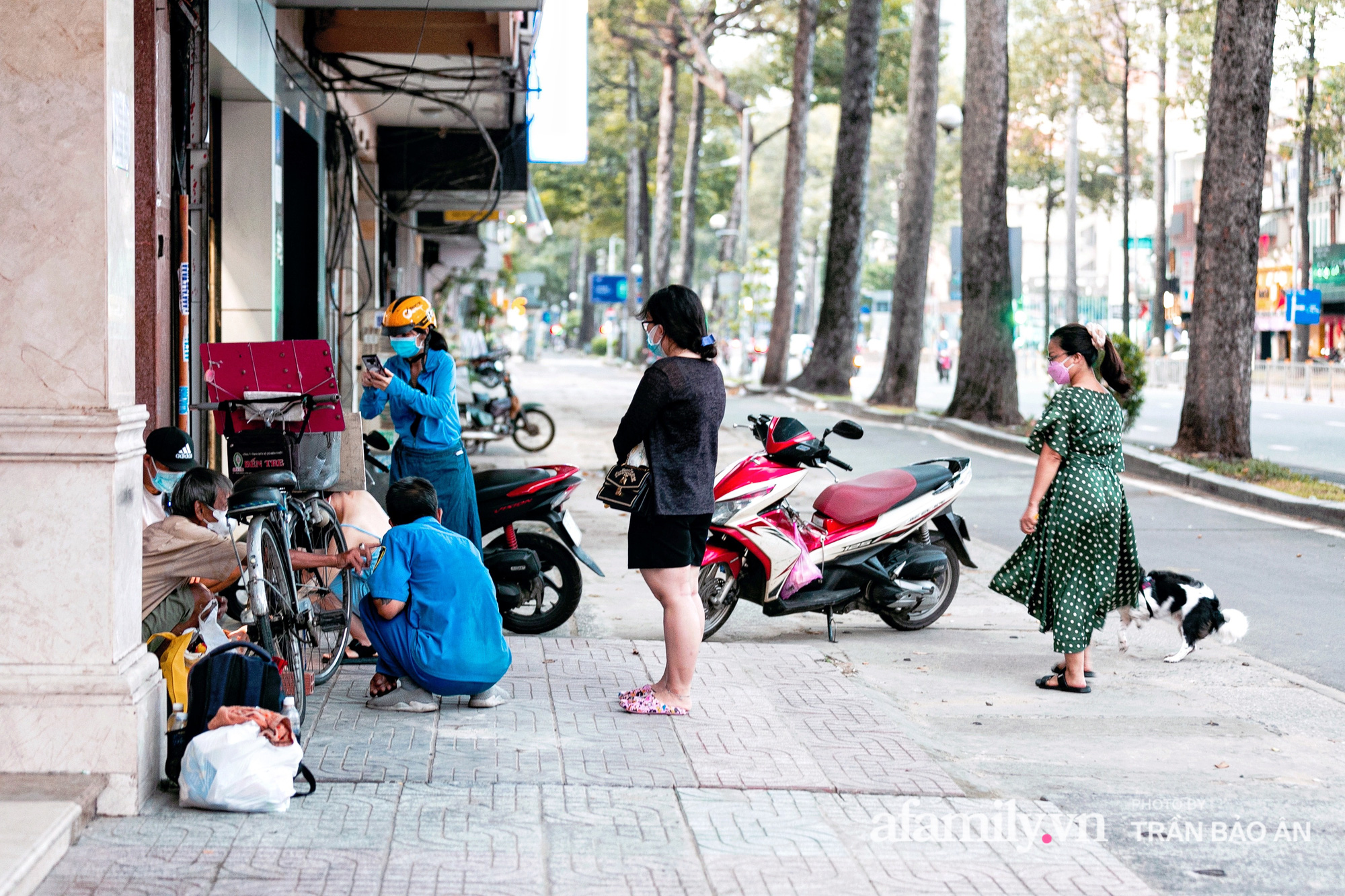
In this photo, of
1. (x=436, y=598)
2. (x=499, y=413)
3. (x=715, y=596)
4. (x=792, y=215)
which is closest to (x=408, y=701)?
(x=436, y=598)

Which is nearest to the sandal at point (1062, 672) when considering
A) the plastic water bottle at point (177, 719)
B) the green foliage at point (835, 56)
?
the plastic water bottle at point (177, 719)

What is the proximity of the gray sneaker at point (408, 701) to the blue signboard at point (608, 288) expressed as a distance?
53.7m

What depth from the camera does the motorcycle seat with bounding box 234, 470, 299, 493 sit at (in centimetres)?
546

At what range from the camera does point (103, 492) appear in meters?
4.39

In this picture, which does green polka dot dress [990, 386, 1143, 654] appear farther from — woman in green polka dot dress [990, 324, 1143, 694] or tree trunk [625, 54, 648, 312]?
tree trunk [625, 54, 648, 312]

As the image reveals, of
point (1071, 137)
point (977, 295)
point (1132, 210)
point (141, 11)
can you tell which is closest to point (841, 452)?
point (977, 295)

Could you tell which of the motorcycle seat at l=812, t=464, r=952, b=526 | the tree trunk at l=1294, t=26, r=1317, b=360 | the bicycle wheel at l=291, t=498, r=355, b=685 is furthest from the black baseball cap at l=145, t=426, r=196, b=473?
the tree trunk at l=1294, t=26, r=1317, b=360

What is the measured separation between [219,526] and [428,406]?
69.7 inches

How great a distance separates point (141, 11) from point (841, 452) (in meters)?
12.2

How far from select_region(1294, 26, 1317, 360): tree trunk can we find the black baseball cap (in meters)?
39.3

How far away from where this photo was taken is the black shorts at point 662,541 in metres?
5.76

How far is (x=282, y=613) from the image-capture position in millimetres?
5539

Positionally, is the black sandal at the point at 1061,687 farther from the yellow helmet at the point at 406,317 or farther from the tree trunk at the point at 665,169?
the tree trunk at the point at 665,169

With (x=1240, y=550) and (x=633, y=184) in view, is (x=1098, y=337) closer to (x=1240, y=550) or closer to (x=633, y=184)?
(x=1240, y=550)
